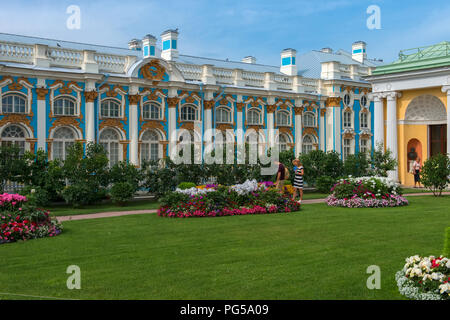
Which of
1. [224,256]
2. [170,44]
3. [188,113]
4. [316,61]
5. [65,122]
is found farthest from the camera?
[316,61]

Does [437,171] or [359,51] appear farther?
[359,51]

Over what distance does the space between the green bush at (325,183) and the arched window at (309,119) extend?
930cm

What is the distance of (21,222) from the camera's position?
1041 centimetres

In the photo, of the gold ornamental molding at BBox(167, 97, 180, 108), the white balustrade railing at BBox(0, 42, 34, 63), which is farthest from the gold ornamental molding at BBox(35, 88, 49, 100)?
the gold ornamental molding at BBox(167, 97, 180, 108)

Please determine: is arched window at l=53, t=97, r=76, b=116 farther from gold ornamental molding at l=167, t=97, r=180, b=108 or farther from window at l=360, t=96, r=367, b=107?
window at l=360, t=96, r=367, b=107

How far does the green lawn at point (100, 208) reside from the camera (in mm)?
16609

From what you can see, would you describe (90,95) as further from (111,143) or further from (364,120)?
(364,120)

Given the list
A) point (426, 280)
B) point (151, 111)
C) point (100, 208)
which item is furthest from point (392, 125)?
point (426, 280)

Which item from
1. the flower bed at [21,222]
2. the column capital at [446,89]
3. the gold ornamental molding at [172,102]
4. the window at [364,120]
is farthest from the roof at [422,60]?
the flower bed at [21,222]

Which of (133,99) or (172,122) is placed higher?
(133,99)

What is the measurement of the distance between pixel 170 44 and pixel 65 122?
28.3 ft

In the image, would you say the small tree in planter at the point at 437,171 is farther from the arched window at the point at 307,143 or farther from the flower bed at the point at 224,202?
the arched window at the point at 307,143

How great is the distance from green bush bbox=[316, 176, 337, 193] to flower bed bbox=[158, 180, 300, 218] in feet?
25.9
